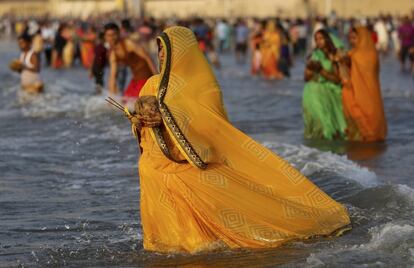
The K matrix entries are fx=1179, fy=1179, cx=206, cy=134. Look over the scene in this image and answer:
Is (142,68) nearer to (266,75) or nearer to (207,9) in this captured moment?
(266,75)

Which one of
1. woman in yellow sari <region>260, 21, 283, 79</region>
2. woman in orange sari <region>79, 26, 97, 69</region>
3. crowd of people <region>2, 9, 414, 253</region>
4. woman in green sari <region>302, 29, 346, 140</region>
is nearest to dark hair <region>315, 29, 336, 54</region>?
woman in green sari <region>302, 29, 346, 140</region>

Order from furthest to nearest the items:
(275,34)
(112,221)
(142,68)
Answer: (275,34)
(142,68)
(112,221)

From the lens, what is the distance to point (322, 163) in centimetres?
1155

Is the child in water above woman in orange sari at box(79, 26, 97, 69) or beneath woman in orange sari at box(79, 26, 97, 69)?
above

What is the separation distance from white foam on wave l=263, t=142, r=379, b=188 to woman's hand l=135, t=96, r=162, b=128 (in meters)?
3.20

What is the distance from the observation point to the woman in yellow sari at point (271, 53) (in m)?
27.3

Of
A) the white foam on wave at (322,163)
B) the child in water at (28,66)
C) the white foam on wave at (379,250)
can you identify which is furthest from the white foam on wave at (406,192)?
the child in water at (28,66)

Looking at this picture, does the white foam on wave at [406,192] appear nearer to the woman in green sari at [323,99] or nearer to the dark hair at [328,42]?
the dark hair at [328,42]

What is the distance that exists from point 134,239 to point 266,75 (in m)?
19.7

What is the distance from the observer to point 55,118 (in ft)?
56.3

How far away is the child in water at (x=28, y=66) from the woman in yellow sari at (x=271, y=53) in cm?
910

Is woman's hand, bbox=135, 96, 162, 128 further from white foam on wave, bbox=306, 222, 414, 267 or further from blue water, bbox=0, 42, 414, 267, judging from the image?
white foam on wave, bbox=306, 222, 414, 267

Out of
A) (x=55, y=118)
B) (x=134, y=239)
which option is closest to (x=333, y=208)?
(x=134, y=239)

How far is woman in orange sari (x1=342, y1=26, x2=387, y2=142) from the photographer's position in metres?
13.7
